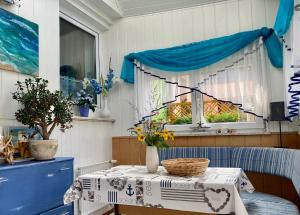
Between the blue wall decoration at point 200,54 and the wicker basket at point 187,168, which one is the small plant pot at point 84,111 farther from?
the wicker basket at point 187,168

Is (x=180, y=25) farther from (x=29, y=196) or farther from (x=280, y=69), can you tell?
(x=29, y=196)

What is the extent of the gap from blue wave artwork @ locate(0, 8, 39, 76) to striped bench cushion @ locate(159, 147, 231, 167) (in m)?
1.84

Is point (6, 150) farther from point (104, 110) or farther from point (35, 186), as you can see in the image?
point (104, 110)

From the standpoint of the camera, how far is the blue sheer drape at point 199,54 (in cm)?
329

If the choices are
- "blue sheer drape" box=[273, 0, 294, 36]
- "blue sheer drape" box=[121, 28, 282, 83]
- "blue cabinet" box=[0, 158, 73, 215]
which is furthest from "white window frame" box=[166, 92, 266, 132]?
"blue cabinet" box=[0, 158, 73, 215]

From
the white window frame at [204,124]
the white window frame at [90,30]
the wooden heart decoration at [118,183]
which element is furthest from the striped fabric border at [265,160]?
the white window frame at [90,30]

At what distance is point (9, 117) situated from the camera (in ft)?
7.69

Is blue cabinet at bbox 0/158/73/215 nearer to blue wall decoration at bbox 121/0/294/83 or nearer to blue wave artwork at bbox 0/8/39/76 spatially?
blue wave artwork at bbox 0/8/39/76

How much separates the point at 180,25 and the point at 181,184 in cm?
258

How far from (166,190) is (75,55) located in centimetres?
248

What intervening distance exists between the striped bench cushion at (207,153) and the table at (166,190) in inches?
38.7

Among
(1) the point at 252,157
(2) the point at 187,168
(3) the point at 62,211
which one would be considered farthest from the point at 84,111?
(1) the point at 252,157

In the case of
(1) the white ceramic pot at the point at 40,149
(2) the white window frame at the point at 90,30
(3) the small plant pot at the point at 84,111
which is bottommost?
(1) the white ceramic pot at the point at 40,149

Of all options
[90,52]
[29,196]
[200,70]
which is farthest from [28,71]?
[200,70]
